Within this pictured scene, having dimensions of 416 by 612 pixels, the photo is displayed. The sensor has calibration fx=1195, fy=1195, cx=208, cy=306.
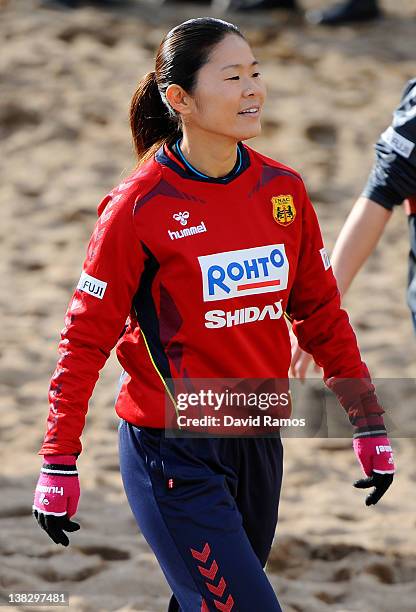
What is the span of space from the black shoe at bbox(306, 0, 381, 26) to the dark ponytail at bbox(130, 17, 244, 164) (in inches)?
272

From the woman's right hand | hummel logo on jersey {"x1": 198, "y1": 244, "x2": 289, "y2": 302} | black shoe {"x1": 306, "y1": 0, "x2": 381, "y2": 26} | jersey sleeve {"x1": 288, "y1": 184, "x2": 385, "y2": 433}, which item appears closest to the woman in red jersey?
hummel logo on jersey {"x1": 198, "y1": 244, "x2": 289, "y2": 302}

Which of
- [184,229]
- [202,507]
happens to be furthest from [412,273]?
[202,507]

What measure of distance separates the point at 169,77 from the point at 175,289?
1.71ft

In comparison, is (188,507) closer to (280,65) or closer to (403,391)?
(403,391)

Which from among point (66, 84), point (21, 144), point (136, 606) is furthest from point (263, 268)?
point (66, 84)

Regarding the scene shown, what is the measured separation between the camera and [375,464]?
2898 millimetres

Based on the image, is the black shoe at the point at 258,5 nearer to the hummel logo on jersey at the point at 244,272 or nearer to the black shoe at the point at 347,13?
the black shoe at the point at 347,13

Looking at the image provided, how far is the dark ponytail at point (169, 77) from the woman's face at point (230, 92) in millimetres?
25

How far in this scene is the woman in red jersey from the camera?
104 inches

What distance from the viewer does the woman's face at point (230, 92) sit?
8.95 ft

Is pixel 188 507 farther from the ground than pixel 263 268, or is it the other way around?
pixel 263 268

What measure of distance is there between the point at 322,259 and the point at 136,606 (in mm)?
1554

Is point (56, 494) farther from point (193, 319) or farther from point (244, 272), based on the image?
point (244, 272)

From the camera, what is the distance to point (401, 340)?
6.04 m
